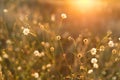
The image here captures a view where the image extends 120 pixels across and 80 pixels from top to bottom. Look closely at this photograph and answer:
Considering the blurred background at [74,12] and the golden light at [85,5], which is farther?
the golden light at [85,5]

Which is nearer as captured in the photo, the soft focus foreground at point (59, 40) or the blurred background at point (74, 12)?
the soft focus foreground at point (59, 40)

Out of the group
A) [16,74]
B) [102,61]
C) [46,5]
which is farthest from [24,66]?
[46,5]

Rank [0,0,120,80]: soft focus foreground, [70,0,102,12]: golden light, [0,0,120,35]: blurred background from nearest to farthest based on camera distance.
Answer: [0,0,120,80]: soft focus foreground < [0,0,120,35]: blurred background < [70,0,102,12]: golden light

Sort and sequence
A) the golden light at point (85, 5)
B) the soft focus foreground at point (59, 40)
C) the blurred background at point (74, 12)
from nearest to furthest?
the soft focus foreground at point (59, 40) → the blurred background at point (74, 12) → the golden light at point (85, 5)

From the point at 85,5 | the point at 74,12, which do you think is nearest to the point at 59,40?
the point at 74,12

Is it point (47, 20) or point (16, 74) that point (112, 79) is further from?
point (47, 20)

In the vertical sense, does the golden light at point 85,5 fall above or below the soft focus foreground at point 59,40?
above

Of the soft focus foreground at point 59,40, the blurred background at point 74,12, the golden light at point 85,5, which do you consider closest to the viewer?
the soft focus foreground at point 59,40
